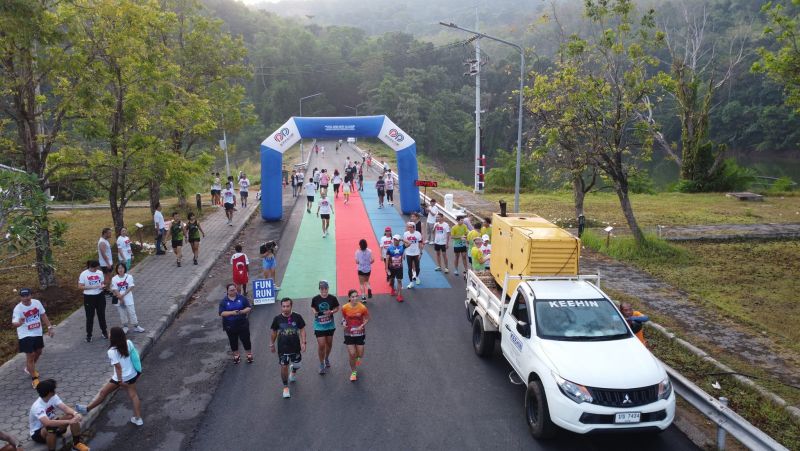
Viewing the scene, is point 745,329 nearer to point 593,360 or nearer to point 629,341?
point 629,341

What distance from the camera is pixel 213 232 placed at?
67.5 ft

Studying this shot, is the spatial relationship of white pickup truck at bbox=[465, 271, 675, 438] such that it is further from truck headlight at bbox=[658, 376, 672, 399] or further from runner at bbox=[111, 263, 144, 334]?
runner at bbox=[111, 263, 144, 334]

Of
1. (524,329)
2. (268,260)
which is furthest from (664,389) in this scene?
(268,260)

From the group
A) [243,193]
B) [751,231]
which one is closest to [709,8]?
[751,231]

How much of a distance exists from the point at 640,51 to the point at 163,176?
13.9 metres

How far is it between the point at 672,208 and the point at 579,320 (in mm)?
22089

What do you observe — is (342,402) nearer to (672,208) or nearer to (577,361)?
(577,361)

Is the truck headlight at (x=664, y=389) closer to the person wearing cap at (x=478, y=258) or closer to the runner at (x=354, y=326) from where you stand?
the runner at (x=354, y=326)

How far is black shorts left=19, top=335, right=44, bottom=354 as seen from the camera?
847cm

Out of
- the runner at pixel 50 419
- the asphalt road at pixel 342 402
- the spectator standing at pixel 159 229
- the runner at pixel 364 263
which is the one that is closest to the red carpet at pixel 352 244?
the runner at pixel 364 263

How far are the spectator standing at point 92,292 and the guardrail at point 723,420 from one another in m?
9.57

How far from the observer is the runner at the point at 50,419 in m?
6.61

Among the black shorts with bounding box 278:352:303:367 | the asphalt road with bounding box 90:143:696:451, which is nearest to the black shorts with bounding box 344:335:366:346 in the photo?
the asphalt road with bounding box 90:143:696:451

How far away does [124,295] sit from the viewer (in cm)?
1017
